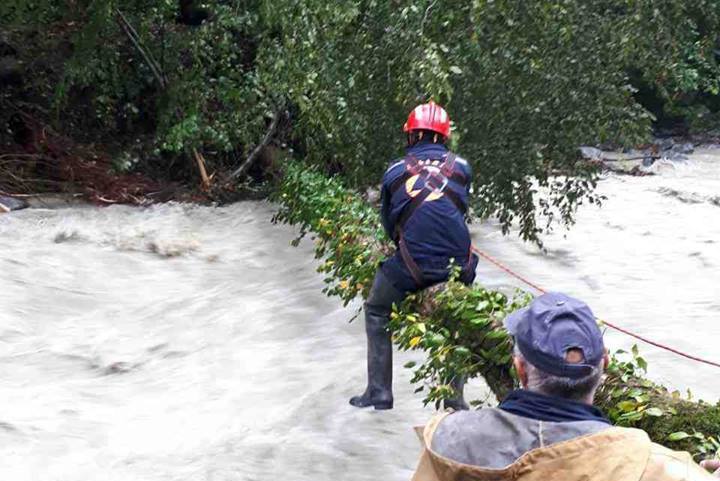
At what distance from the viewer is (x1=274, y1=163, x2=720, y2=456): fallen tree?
3.68 m

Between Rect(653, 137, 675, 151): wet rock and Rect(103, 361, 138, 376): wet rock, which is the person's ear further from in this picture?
Rect(653, 137, 675, 151): wet rock

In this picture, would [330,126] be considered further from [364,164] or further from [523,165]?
[523,165]

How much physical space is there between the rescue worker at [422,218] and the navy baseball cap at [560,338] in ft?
10.6

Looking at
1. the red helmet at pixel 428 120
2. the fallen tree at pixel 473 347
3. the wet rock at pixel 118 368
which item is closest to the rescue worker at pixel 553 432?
the fallen tree at pixel 473 347

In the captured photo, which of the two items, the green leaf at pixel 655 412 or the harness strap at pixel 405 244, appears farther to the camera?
the harness strap at pixel 405 244

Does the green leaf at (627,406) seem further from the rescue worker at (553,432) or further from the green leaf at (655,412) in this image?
the rescue worker at (553,432)

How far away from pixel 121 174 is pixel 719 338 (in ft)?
33.7

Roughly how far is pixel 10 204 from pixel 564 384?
1340 cm

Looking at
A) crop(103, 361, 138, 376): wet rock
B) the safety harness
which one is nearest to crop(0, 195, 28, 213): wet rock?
crop(103, 361, 138, 376): wet rock

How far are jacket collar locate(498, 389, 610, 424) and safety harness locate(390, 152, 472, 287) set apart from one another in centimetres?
328

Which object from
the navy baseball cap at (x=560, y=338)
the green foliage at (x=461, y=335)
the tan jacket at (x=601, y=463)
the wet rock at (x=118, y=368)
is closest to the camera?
the tan jacket at (x=601, y=463)

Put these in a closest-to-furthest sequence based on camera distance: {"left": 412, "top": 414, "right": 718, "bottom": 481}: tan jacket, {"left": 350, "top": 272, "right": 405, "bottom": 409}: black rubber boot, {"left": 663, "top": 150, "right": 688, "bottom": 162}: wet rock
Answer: {"left": 412, "top": 414, "right": 718, "bottom": 481}: tan jacket → {"left": 350, "top": 272, "right": 405, "bottom": 409}: black rubber boot → {"left": 663, "top": 150, "right": 688, "bottom": 162}: wet rock

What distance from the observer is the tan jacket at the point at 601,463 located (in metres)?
2.14

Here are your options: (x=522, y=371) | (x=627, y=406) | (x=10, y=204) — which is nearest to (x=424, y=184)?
(x=627, y=406)
